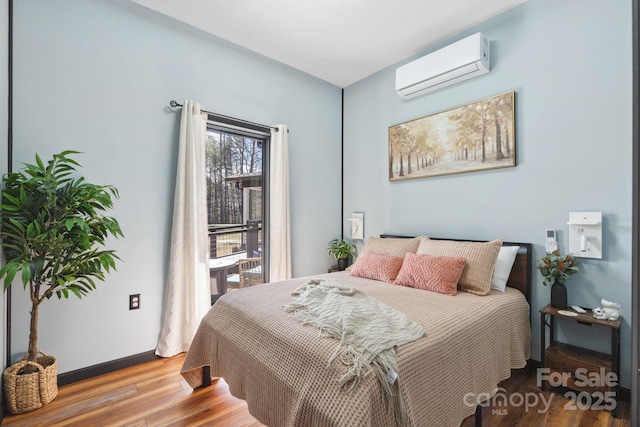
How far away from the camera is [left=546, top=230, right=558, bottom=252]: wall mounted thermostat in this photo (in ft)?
7.22

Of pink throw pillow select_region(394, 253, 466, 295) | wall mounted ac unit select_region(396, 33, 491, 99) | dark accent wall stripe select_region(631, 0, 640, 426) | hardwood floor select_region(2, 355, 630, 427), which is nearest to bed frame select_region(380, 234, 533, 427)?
pink throw pillow select_region(394, 253, 466, 295)

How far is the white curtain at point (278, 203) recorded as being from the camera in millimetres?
3232

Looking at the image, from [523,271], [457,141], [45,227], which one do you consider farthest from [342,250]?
[45,227]

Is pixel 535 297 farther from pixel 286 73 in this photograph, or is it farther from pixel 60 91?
A: pixel 60 91

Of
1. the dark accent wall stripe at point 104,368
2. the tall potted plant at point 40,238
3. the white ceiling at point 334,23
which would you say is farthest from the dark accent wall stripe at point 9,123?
the white ceiling at point 334,23

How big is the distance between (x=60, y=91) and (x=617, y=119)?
380 cm

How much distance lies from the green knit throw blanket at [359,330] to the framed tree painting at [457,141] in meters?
1.70

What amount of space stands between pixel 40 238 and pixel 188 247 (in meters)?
1.04

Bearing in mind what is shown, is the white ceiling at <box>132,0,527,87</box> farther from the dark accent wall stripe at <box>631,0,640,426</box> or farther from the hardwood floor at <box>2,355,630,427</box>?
the hardwood floor at <box>2,355,630,427</box>

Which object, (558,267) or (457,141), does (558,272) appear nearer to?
(558,267)

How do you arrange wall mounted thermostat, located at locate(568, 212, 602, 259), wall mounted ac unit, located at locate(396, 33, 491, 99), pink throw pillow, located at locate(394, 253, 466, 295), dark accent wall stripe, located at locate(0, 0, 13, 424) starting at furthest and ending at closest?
1. wall mounted ac unit, located at locate(396, 33, 491, 99)
2. pink throw pillow, located at locate(394, 253, 466, 295)
3. wall mounted thermostat, located at locate(568, 212, 602, 259)
4. dark accent wall stripe, located at locate(0, 0, 13, 424)

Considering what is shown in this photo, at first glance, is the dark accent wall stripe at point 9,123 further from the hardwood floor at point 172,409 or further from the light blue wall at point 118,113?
the hardwood floor at point 172,409

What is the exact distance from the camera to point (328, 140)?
3838mm

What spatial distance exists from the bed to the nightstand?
162 mm
